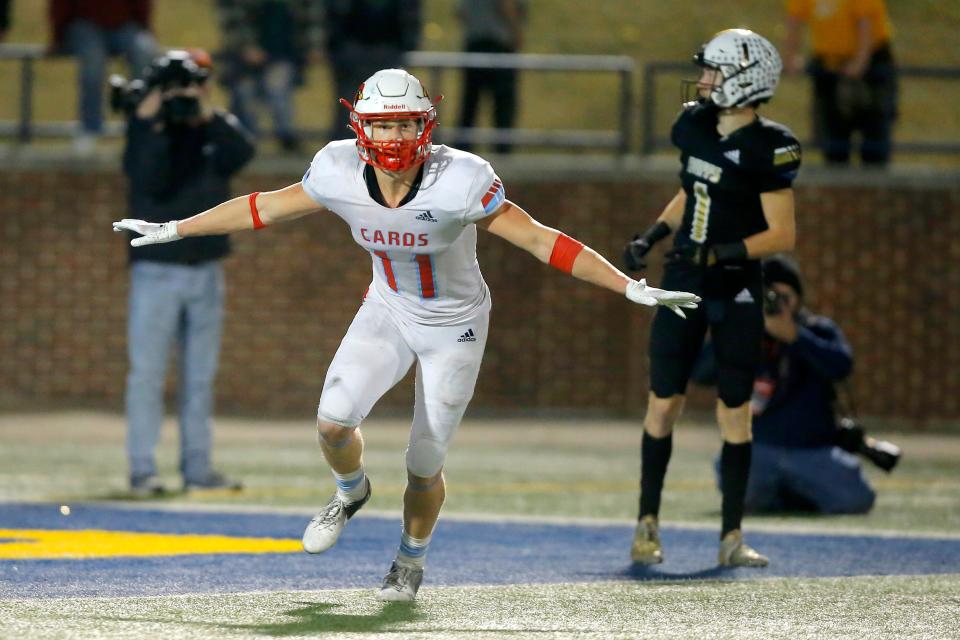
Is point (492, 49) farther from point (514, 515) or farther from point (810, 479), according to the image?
point (810, 479)

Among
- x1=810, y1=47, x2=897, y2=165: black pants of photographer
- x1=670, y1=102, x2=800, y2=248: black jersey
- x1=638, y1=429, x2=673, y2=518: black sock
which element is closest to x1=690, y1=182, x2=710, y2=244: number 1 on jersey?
x1=670, y1=102, x2=800, y2=248: black jersey

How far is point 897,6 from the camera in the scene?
24938mm

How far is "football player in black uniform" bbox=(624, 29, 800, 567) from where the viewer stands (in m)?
7.46

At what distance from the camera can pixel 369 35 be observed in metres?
14.5

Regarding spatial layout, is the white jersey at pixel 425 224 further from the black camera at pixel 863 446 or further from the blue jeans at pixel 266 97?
the blue jeans at pixel 266 97

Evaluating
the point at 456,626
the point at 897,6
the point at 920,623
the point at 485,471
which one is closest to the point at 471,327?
the point at 456,626

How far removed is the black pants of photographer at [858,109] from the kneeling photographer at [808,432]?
628 centimetres

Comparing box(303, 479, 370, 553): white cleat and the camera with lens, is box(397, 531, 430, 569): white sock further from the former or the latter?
the camera with lens

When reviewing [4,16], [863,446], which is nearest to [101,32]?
[4,16]

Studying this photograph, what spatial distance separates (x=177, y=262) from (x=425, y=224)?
3854 mm

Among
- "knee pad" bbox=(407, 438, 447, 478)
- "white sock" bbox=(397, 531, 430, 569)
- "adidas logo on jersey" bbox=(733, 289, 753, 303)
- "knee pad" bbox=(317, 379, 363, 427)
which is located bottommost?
"white sock" bbox=(397, 531, 430, 569)

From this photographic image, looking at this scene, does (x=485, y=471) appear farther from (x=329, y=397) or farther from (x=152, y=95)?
(x=329, y=397)

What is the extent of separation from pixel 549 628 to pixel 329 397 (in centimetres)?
114

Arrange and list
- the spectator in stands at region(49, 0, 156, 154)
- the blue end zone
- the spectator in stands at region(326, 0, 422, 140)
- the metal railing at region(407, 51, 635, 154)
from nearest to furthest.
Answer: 1. the blue end zone
2. the spectator in stands at region(326, 0, 422, 140)
3. the spectator in stands at region(49, 0, 156, 154)
4. the metal railing at region(407, 51, 635, 154)
